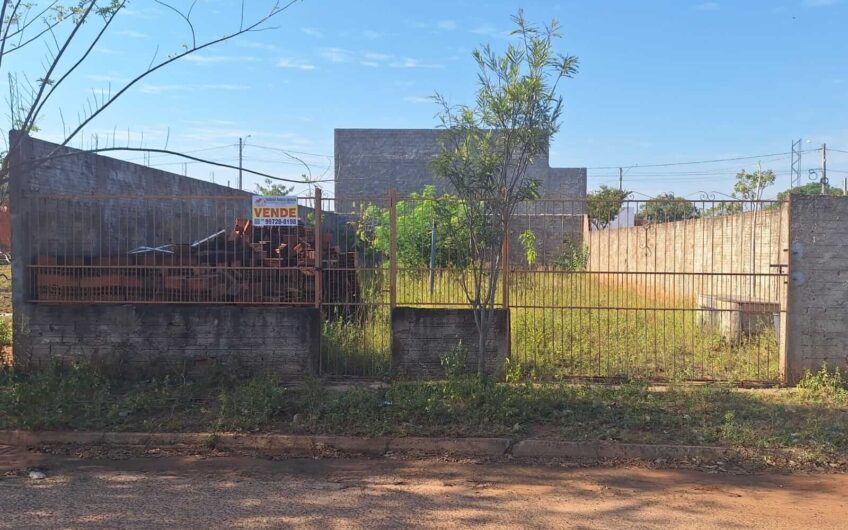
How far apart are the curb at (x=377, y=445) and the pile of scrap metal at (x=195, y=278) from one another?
2.53 metres

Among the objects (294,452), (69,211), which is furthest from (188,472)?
(69,211)

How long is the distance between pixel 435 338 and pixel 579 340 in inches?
Answer: 84.7

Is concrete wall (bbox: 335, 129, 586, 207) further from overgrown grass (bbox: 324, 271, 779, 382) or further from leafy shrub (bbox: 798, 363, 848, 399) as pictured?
leafy shrub (bbox: 798, 363, 848, 399)

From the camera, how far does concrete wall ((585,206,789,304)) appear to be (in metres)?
8.63

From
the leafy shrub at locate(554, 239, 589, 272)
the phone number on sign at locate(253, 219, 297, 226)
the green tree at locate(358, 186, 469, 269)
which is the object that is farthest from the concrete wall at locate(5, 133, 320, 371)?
the leafy shrub at locate(554, 239, 589, 272)

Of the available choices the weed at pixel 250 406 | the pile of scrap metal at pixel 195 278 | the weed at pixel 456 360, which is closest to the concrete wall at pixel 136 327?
the pile of scrap metal at pixel 195 278

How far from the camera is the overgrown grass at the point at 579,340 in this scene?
333 inches

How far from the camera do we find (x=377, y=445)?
6.25m

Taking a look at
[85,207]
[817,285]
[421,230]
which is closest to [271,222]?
[421,230]

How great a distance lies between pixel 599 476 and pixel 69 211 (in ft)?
25.3

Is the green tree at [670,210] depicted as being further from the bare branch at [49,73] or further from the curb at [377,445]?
the bare branch at [49,73]

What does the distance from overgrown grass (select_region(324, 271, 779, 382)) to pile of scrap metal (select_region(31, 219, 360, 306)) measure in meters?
0.65

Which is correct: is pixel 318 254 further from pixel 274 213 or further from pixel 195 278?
pixel 195 278

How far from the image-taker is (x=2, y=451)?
623 cm
